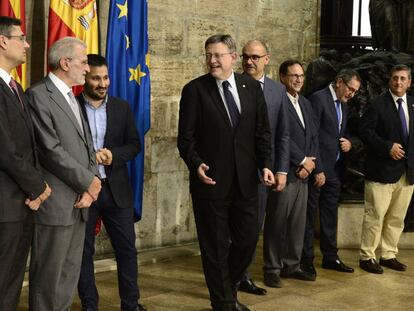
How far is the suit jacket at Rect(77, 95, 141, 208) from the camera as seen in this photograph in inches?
195

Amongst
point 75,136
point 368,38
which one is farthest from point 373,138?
point 368,38

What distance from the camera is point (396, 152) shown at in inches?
260

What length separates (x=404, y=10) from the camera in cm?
934

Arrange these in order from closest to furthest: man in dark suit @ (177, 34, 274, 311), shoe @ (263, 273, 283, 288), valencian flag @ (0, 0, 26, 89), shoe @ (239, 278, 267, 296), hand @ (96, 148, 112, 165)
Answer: hand @ (96, 148, 112, 165)
man in dark suit @ (177, 34, 274, 311)
valencian flag @ (0, 0, 26, 89)
shoe @ (239, 278, 267, 296)
shoe @ (263, 273, 283, 288)

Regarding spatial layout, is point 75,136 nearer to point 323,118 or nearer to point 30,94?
point 30,94

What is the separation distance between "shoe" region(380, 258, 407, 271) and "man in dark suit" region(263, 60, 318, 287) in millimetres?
937

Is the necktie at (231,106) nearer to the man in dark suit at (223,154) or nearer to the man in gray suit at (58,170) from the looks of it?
the man in dark suit at (223,154)

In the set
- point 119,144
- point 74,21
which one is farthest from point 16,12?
point 119,144

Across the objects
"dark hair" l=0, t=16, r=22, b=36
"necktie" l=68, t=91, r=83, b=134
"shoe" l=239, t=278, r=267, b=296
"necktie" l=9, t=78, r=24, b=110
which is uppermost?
"dark hair" l=0, t=16, r=22, b=36

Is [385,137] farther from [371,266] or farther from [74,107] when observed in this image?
[74,107]

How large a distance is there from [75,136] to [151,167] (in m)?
3.13

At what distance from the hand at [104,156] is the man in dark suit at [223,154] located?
1.62 feet

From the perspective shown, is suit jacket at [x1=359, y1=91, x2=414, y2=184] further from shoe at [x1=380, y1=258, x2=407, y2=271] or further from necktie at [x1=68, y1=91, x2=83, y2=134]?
necktie at [x1=68, y1=91, x2=83, y2=134]

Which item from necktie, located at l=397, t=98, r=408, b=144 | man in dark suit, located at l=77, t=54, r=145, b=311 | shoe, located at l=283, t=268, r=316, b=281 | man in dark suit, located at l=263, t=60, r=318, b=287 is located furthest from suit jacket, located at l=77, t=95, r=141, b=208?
necktie, located at l=397, t=98, r=408, b=144
